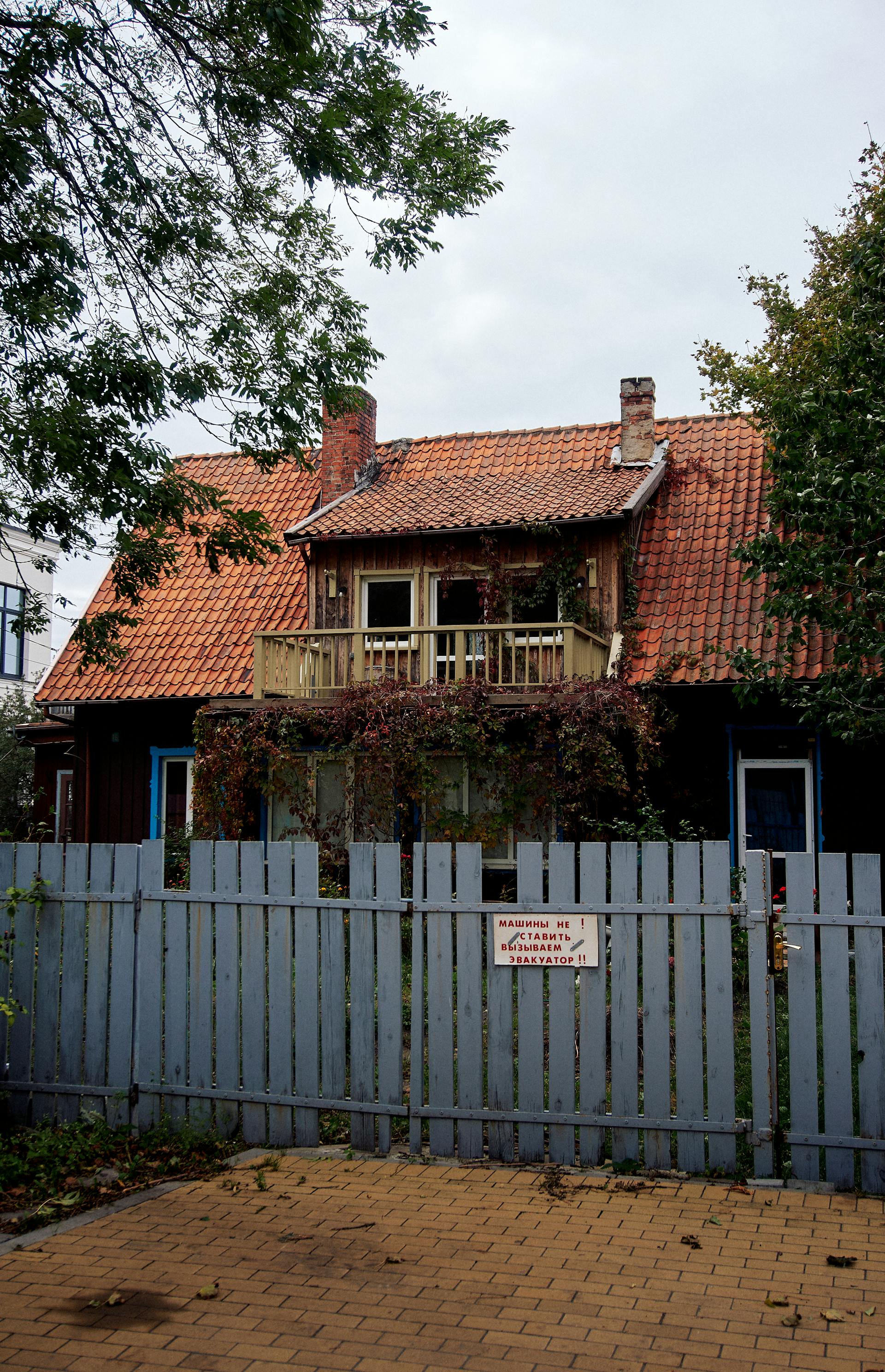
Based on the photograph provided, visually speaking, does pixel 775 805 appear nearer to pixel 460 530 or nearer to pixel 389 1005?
pixel 460 530

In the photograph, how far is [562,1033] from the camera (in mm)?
5949

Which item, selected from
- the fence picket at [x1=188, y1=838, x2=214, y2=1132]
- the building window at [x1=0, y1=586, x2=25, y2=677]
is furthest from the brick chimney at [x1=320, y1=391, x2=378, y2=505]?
the fence picket at [x1=188, y1=838, x2=214, y2=1132]

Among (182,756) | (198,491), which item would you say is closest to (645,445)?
(182,756)

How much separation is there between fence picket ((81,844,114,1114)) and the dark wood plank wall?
1036 cm

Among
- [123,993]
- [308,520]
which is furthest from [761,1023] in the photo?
[308,520]

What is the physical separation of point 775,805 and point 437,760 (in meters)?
4.54

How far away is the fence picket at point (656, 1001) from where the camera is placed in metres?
5.79

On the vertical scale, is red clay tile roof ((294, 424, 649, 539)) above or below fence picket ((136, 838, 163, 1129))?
above

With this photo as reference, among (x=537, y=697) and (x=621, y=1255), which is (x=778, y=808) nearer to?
(x=537, y=697)

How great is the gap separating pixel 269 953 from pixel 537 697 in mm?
8358

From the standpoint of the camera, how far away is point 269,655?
15953 mm

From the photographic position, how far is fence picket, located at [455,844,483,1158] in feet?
19.9

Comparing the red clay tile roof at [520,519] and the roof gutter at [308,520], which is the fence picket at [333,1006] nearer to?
the red clay tile roof at [520,519]

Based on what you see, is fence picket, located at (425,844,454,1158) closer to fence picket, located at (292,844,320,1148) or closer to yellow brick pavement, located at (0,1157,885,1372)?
yellow brick pavement, located at (0,1157,885,1372)
